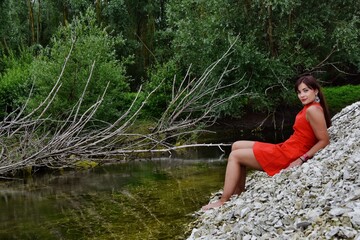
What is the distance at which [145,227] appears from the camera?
7.76 meters

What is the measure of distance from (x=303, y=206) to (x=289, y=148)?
69.7 inches

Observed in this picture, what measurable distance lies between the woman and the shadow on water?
4.05 feet

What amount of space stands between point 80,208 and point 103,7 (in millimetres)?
28872

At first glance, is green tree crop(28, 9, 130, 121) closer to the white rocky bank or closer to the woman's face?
the white rocky bank

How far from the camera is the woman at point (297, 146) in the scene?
728 centimetres

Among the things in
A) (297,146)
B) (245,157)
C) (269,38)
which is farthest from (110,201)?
(269,38)

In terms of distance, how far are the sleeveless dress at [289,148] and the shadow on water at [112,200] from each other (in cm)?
161

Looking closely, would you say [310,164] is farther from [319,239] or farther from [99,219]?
[99,219]

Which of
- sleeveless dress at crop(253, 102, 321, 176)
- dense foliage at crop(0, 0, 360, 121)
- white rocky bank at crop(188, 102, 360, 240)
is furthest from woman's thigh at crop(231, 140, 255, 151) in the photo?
dense foliage at crop(0, 0, 360, 121)

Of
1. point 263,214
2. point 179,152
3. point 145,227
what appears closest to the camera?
point 263,214

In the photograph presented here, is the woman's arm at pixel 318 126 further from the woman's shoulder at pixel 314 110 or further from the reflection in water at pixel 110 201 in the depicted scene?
the reflection in water at pixel 110 201

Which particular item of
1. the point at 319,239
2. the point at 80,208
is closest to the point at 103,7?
the point at 80,208

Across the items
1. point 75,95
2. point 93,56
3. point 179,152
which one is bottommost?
point 179,152

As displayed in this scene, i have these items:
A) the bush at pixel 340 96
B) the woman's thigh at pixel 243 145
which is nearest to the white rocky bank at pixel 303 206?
the woman's thigh at pixel 243 145
